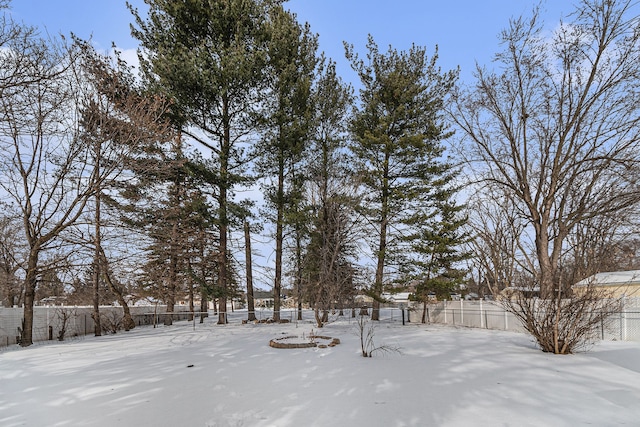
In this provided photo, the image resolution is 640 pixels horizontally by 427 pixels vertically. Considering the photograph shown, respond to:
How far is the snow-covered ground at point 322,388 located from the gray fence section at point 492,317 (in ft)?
9.71

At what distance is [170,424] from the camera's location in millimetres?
3971

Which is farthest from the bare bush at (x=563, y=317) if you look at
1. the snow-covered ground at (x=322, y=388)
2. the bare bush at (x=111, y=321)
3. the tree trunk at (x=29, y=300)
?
the bare bush at (x=111, y=321)

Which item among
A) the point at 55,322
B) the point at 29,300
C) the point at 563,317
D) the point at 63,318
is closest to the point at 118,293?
the point at 63,318

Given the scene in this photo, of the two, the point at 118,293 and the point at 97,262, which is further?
the point at 118,293

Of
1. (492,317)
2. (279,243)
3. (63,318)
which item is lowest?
(492,317)

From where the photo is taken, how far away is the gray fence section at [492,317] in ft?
36.8

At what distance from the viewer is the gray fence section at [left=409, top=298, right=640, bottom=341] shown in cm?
1121

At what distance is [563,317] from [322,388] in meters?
5.71

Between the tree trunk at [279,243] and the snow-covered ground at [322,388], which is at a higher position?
the tree trunk at [279,243]

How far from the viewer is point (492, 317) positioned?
1574cm

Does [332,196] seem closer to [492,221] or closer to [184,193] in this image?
[184,193]

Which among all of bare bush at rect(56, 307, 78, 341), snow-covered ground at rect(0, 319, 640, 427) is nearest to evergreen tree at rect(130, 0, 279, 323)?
bare bush at rect(56, 307, 78, 341)

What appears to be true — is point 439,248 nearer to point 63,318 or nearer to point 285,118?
point 285,118

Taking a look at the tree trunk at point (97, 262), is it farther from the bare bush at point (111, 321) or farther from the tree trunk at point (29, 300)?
the tree trunk at point (29, 300)
